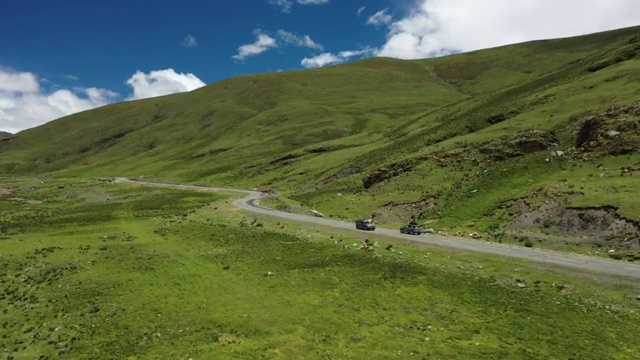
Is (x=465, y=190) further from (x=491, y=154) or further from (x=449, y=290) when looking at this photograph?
(x=449, y=290)

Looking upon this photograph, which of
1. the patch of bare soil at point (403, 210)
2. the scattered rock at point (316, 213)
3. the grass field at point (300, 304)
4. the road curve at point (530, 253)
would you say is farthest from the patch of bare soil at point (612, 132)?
the scattered rock at point (316, 213)

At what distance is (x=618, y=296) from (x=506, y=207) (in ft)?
82.9

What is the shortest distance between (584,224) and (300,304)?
30.6 m

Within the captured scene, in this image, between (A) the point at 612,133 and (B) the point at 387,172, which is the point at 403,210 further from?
(A) the point at 612,133

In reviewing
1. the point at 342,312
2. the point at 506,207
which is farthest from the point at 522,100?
the point at 342,312

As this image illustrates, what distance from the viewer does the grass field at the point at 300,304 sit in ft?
87.4

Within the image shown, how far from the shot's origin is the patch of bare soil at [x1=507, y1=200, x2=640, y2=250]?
41062 mm

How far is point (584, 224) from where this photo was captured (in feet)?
150

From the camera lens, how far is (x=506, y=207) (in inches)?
2186

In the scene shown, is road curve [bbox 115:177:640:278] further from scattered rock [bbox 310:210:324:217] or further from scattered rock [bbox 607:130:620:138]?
scattered rock [bbox 607:130:620:138]

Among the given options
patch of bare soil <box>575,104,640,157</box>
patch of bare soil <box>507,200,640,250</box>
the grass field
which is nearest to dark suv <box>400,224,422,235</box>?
the grass field

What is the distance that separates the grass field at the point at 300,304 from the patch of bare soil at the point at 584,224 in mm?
9711

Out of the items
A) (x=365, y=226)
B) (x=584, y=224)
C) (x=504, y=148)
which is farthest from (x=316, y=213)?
(x=584, y=224)

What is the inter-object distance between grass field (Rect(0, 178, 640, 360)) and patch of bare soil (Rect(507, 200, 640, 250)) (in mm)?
9711
